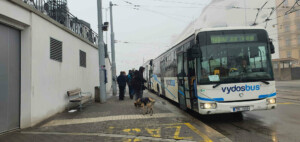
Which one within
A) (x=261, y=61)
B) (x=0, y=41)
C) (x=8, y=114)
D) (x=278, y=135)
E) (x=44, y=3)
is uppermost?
(x=44, y=3)

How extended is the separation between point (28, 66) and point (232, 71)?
6.28 metres

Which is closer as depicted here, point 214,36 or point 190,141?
point 190,141

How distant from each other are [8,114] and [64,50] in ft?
12.7

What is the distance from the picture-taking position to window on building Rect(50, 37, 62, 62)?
8109mm

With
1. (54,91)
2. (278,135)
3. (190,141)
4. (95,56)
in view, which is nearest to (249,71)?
(278,135)

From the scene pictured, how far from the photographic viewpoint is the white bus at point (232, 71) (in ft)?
20.4

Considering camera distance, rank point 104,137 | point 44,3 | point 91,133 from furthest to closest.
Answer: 1. point 44,3
2. point 91,133
3. point 104,137

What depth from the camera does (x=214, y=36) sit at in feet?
21.7

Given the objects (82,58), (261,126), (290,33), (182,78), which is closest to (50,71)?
(82,58)

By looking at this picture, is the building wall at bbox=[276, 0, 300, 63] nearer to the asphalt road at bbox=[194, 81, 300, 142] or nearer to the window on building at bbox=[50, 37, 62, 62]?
the asphalt road at bbox=[194, 81, 300, 142]

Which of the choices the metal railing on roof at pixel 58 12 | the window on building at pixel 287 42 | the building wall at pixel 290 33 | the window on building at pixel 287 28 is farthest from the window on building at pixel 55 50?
the window on building at pixel 287 42

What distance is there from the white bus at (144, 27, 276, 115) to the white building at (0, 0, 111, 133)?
5.05 metres

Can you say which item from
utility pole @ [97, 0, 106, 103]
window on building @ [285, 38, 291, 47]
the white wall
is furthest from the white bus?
window on building @ [285, 38, 291, 47]

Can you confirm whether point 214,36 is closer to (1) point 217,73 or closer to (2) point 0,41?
(1) point 217,73
